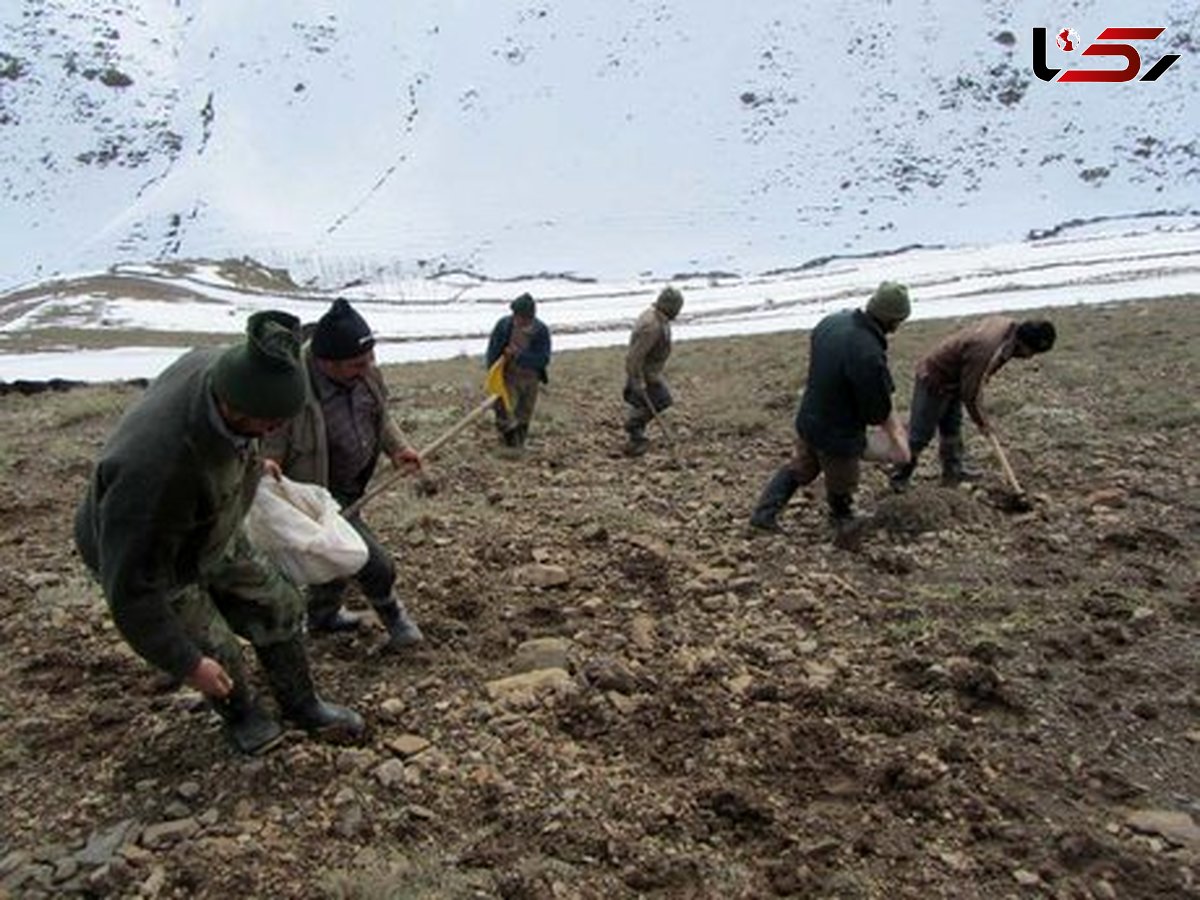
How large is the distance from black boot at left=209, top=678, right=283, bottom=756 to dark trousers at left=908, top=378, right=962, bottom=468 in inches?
200

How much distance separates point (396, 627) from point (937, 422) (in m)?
4.43

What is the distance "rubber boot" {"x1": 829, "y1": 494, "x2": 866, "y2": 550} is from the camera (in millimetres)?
6617

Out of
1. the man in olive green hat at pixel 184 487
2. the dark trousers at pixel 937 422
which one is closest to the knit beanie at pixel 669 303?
the dark trousers at pixel 937 422

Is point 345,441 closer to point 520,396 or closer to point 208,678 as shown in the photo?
point 208,678

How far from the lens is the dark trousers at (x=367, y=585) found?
476 centimetres

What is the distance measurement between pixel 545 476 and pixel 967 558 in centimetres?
353

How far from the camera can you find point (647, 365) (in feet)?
31.7

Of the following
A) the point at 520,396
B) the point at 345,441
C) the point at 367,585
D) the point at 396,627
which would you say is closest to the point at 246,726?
the point at 367,585

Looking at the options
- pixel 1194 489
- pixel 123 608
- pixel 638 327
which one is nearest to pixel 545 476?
pixel 638 327

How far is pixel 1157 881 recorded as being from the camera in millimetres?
3580

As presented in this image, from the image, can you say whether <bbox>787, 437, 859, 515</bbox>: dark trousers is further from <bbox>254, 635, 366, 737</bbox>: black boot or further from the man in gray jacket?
<bbox>254, 635, 366, 737</bbox>: black boot

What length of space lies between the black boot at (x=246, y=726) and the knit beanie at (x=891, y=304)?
4.01m

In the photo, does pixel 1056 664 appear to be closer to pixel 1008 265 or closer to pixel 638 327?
pixel 638 327

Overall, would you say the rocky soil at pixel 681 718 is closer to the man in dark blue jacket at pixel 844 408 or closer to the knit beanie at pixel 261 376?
the man in dark blue jacket at pixel 844 408
